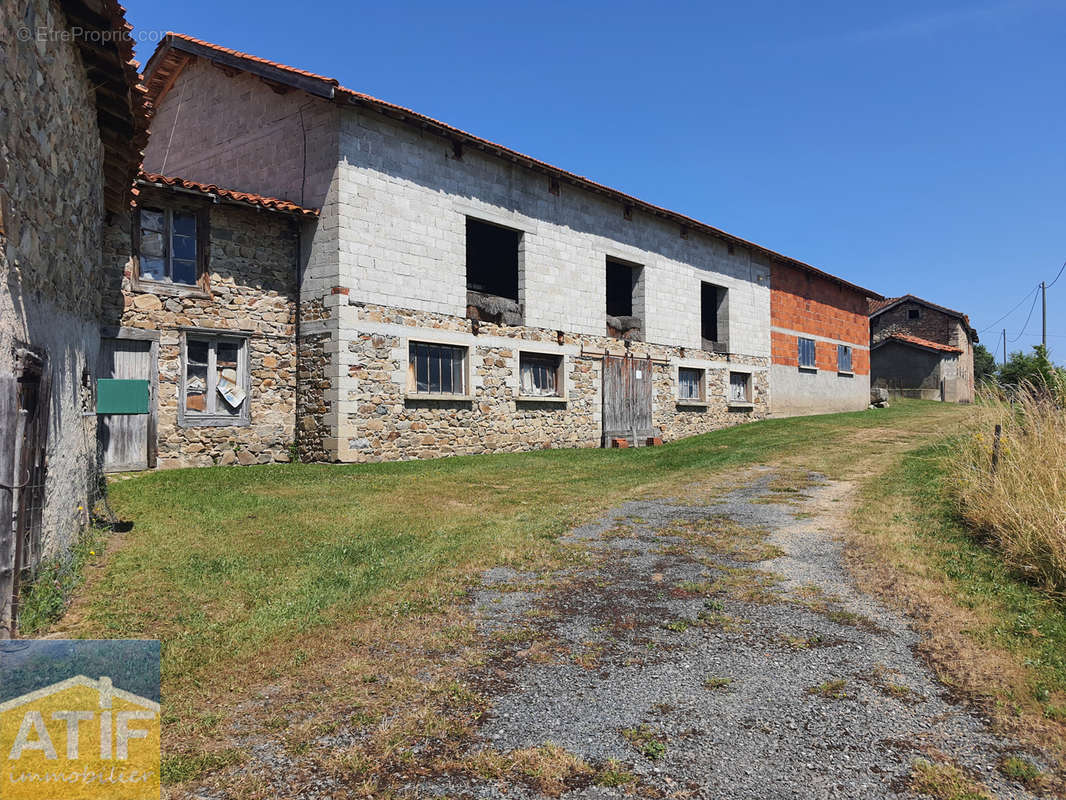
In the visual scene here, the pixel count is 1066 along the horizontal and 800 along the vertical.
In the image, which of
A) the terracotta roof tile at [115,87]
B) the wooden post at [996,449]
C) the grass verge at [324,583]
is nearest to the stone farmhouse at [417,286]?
the grass verge at [324,583]

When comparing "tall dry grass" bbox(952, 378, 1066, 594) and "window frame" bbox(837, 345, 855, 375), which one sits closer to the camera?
"tall dry grass" bbox(952, 378, 1066, 594)

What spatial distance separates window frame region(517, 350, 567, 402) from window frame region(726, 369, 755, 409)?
776cm

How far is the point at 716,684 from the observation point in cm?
388

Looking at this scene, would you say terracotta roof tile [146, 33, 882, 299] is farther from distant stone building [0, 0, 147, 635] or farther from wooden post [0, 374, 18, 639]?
wooden post [0, 374, 18, 639]

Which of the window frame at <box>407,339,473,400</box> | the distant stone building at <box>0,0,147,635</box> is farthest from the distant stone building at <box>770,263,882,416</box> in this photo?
the distant stone building at <box>0,0,147,635</box>

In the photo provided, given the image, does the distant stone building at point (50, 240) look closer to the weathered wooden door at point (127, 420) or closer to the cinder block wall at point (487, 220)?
the weathered wooden door at point (127, 420)

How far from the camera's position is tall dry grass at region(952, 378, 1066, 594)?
5.91m

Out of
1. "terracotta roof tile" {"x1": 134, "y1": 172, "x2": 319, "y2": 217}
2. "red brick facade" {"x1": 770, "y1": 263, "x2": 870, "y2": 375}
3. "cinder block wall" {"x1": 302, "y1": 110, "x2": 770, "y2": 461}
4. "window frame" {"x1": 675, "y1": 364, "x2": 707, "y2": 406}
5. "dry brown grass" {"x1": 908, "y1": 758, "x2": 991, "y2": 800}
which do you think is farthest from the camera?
"red brick facade" {"x1": 770, "y1": 263, "x2": 870, "y2": 375}

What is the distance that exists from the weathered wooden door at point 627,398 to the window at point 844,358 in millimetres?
12588

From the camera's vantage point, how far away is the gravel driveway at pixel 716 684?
2.98 m

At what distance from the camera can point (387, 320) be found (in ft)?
44.7

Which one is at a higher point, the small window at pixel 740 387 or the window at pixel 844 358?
the window at pixel 844 358

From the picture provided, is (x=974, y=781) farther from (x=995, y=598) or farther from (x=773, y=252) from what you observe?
(x=773, y=252)

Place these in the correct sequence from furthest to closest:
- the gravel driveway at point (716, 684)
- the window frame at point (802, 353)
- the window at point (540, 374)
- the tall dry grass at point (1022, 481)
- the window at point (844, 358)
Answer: the window at point (844, 358) → the window frame at point (802, 353) → the window at point (540, 374) → the tall dry grass at point (1022, 481) → the gravel driveway at point (716, 684)
